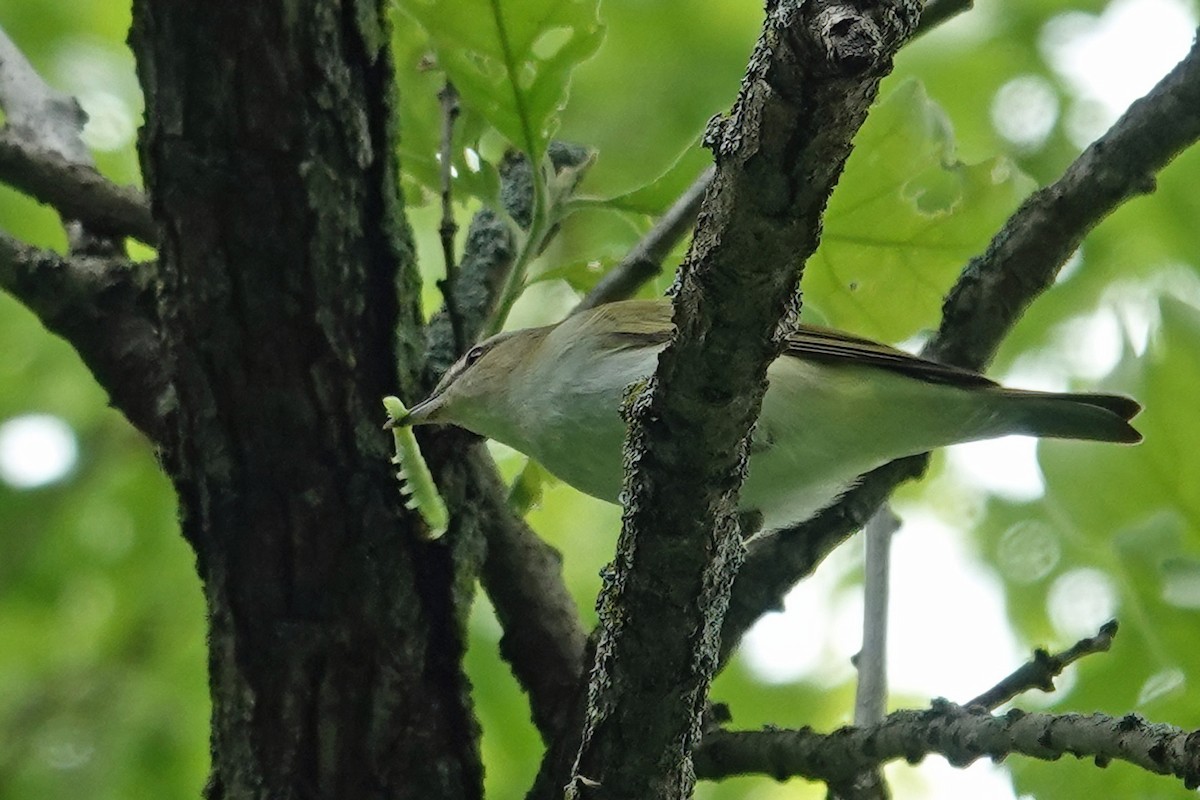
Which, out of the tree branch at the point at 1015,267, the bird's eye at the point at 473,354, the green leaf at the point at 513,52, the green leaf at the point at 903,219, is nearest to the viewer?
the tree branch at the point at 1015,267

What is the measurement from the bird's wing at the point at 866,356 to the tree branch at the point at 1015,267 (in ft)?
0.23

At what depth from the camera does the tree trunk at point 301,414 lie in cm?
215

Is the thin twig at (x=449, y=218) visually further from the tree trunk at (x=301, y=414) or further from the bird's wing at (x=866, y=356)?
the bird's wing at (x=866, y=356)

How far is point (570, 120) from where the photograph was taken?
4562mm

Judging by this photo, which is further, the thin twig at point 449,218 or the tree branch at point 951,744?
the thin twig at point 449,218

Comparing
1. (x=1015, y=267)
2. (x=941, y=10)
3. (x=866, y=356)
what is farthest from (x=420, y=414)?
(x=941, y=10)

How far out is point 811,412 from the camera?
267cm

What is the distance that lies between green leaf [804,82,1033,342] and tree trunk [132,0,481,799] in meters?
1.11

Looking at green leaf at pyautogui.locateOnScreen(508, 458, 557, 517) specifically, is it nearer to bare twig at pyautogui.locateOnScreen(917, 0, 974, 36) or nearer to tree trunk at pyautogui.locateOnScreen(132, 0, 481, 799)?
tree trunk at pyautogui.locateOnScreen(132, 0, 481, 799)

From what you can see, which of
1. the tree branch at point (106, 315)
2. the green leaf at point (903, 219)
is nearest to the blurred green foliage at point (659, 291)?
the green leaf at point (903, 219)

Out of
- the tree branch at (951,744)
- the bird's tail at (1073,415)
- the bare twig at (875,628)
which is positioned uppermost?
the bird's tail at (1073,415)

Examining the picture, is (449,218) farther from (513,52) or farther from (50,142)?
(50,142)

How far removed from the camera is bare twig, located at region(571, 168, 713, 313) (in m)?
2.67

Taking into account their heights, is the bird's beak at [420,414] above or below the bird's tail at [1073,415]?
below
